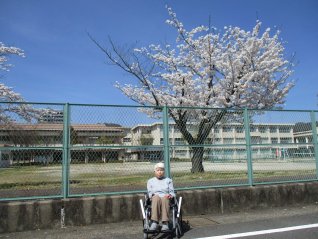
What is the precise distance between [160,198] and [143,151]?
1.73m

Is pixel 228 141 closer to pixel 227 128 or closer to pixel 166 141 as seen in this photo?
pixel 227 128

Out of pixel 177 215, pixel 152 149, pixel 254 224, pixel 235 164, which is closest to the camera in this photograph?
pixel 177 215

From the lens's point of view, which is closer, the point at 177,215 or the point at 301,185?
the point at 177,215

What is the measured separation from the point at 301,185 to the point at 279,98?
10.8m

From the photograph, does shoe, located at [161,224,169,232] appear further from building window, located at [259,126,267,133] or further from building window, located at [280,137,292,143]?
building window, located at [280,137,292,143]

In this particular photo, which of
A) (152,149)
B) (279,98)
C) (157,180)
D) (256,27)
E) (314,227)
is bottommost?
(314,227)

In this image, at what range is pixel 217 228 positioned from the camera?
18.9 ft

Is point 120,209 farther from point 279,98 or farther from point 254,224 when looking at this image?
point 279,98

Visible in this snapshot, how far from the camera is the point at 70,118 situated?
6488 mm

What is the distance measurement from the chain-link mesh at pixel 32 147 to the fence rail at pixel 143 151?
17mm

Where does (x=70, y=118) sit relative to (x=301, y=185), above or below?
above

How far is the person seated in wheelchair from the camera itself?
516cm

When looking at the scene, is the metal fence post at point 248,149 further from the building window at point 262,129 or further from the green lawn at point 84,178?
the building window at point 262,129

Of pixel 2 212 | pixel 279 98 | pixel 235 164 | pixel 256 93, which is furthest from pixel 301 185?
pixel 279 98
